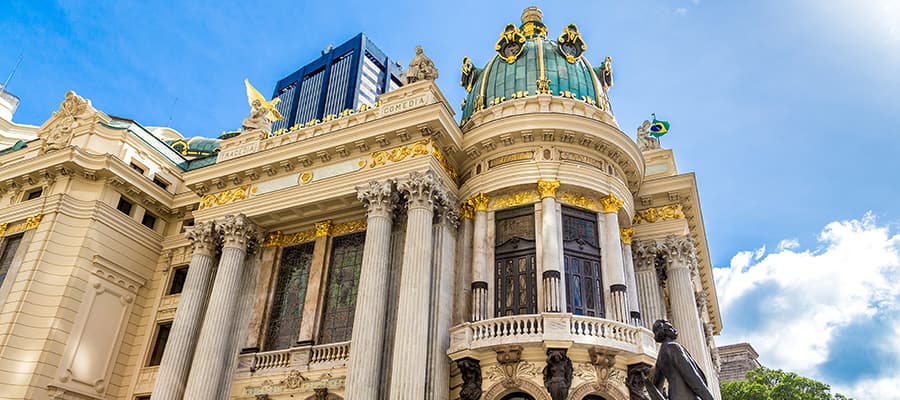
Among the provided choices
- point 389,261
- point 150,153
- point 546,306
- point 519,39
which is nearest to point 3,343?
Result: point 150,153

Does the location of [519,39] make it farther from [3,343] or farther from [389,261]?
[3,343]

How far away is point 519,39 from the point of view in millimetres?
27844

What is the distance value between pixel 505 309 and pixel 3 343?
59.9ft

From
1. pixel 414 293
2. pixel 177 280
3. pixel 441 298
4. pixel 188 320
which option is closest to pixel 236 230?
pixel 188 320

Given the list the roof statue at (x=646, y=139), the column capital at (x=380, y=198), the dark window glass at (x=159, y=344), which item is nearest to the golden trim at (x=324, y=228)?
the column capital at (x=380, y=198)

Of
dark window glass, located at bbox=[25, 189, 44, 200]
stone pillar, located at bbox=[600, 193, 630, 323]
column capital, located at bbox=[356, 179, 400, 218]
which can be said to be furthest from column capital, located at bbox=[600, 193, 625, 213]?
dark window glass, located at bbox=[25, 189, 44, 200]

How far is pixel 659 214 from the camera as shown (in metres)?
26.2

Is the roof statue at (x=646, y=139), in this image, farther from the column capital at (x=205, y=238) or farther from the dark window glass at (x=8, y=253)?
the dark window glass at (x=8, y=253)

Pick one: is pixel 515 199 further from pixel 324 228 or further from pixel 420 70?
pixel 324 228

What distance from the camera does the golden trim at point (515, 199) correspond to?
22.3 meters

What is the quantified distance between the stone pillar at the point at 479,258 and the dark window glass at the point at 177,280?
14.2 m

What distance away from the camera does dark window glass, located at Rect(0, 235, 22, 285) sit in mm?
25923

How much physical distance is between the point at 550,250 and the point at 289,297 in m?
10.4

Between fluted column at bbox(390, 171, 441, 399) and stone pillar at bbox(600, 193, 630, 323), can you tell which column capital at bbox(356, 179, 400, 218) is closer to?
fluted column at bbox(390, 171, 441, 399)
